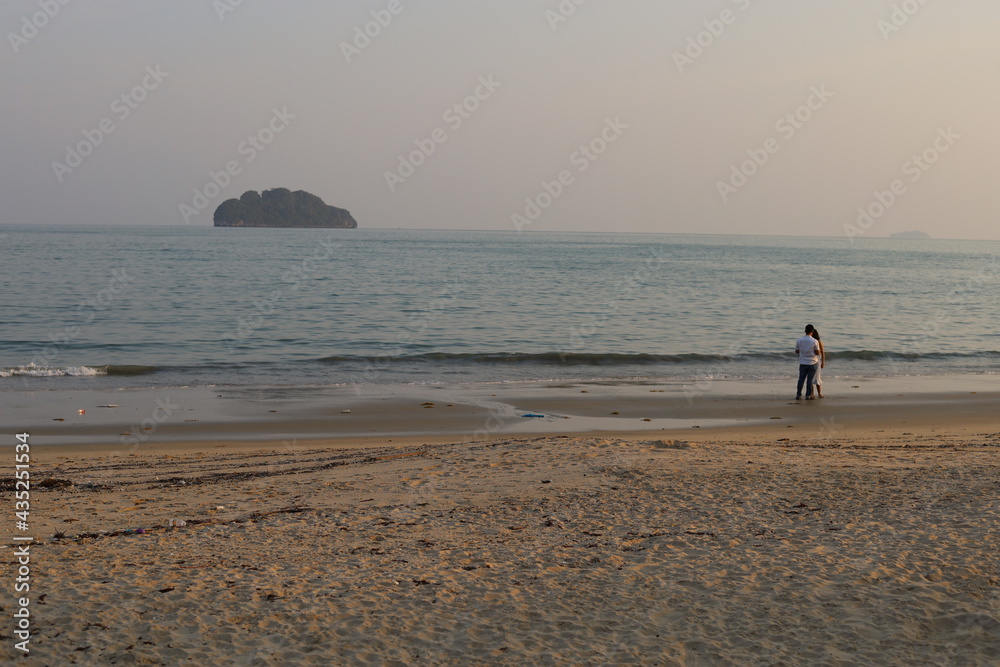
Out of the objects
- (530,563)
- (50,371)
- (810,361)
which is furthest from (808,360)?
(50,371)

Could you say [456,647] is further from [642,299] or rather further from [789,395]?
[642,299]

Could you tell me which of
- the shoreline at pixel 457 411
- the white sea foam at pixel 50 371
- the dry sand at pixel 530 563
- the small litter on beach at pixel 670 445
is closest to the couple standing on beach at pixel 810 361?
the shoreline at pixel 457 411

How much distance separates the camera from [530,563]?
243 inches

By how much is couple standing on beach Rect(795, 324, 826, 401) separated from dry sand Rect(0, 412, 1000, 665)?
760 centimetres

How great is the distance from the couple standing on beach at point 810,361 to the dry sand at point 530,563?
7.60m

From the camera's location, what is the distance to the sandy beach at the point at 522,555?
486cm

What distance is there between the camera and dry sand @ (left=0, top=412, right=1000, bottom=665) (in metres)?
4.84

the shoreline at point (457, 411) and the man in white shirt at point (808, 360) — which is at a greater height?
the man in white shirt at point (808, 360)

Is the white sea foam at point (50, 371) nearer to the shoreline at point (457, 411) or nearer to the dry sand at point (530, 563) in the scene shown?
the shoreline at point (457, 411)

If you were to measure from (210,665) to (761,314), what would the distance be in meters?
35.8

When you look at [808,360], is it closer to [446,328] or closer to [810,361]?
[810,361]

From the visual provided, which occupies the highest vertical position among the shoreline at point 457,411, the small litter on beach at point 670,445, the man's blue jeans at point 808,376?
the man's blue jeans at point 808,376

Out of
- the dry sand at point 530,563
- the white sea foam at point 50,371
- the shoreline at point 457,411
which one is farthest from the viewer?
Answer: the white sea foam at point 50,371

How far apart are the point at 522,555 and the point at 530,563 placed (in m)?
0.20
